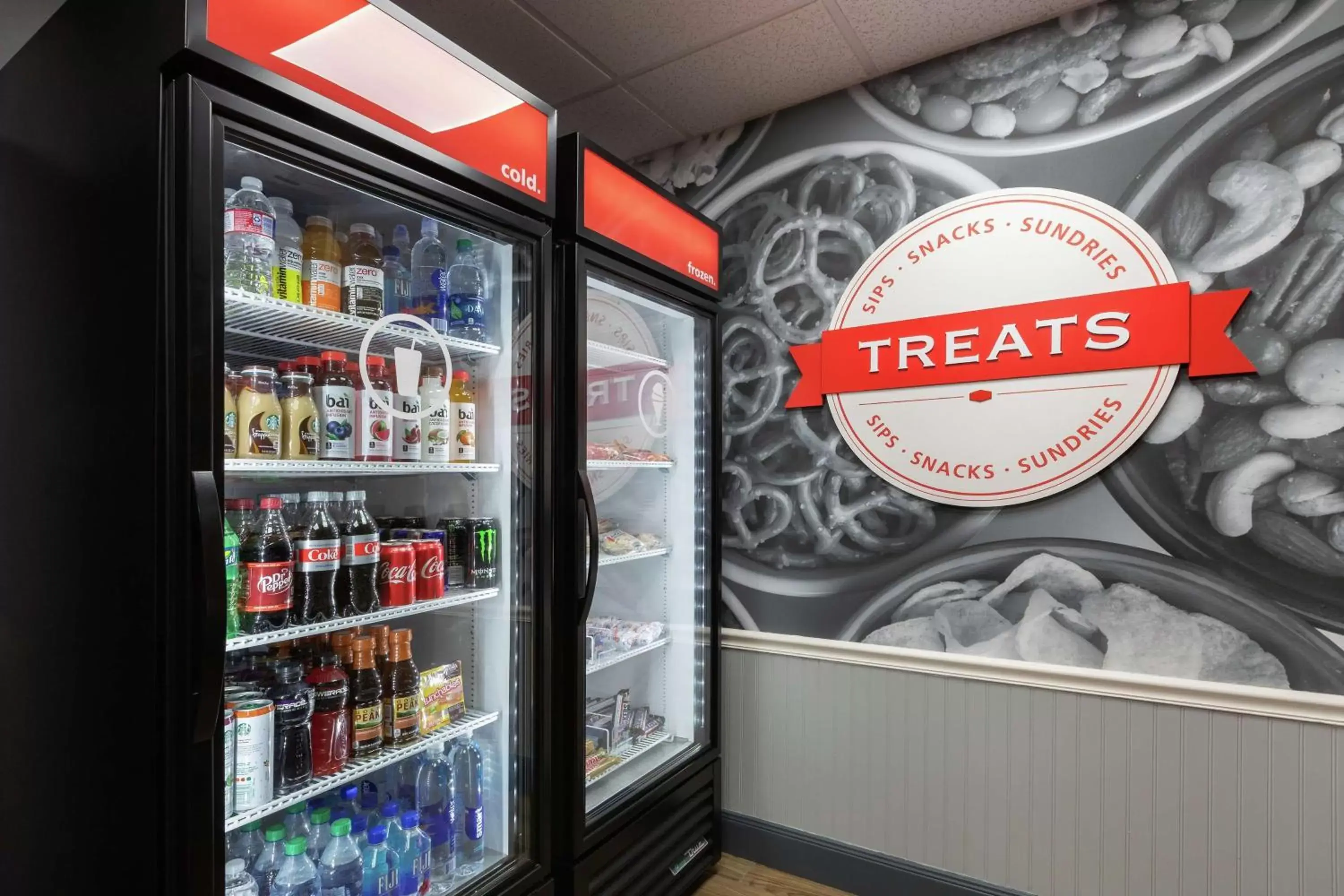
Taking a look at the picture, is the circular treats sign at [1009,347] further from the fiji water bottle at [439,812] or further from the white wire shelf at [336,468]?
the fiji water bottle at [439,812]

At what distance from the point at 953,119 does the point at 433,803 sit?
2.75 m

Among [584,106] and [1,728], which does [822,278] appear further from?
[1,728]

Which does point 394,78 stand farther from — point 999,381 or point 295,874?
point 999,381

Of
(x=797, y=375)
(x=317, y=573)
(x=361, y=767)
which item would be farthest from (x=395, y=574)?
(x=797, y=375)

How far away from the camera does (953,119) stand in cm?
246

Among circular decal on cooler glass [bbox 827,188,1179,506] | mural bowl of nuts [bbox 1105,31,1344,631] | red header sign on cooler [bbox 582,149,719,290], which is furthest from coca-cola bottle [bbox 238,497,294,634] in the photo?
mural bowl of nuts [bbox 1105,31,1344,631]

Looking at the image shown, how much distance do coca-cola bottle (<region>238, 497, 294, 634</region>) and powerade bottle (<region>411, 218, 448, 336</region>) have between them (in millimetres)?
628

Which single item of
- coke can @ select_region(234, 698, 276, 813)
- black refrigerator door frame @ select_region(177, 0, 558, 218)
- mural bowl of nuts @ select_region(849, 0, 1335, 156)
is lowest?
coke can @ select_region(234, 698, 276, 813)

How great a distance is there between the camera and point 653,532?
8.98 ft

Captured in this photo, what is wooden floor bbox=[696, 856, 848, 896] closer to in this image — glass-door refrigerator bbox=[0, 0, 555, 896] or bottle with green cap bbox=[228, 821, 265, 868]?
glass-door refrigerator bbox=[0, 0, 555, 896]

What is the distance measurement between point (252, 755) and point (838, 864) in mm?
2100

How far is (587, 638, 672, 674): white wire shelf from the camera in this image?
87.7 inches

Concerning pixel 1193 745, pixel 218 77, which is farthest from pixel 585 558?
pixel 1193 745

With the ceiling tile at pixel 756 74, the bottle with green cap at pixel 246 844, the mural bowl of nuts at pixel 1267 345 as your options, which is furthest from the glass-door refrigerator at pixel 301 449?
the mural bowl of nuts at pixel 1267 345
